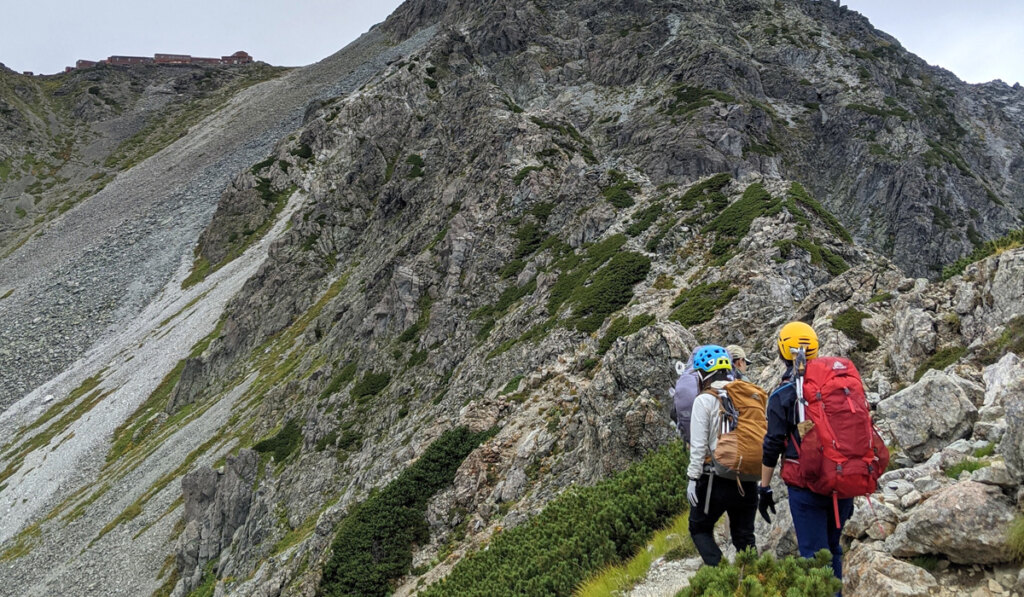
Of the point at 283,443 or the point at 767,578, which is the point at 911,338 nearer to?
the point at 767,578

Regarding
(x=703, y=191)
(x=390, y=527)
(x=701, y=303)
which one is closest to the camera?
(x=390, y=527)

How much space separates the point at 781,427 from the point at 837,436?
0.57 metres

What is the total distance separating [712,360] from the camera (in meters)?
6.68

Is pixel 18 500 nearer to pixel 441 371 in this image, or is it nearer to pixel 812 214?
pixel 441 371

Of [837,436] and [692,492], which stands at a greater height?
[837,436]

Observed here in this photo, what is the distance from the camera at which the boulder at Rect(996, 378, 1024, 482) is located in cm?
→ 468

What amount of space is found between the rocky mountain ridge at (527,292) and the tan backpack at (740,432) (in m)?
1.35

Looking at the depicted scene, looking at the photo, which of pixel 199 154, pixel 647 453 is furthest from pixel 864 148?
pixel 199 154

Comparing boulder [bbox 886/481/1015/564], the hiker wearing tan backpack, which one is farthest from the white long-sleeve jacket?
boulder [bbox 886/481/1015/564]

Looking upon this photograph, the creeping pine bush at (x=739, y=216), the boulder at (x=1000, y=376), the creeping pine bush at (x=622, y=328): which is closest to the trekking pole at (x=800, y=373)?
the boulder at (x=1000, y=376)

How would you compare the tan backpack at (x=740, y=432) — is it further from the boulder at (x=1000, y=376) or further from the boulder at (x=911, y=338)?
the boulder at (x=911, y=338)

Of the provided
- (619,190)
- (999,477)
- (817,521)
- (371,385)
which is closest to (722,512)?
(817,521)

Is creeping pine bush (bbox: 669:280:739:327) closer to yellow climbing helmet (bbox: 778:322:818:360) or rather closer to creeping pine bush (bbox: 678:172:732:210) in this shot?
creeping pine bush (bbox: 678:172:732:210)

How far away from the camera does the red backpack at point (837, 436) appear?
17.4 ft
